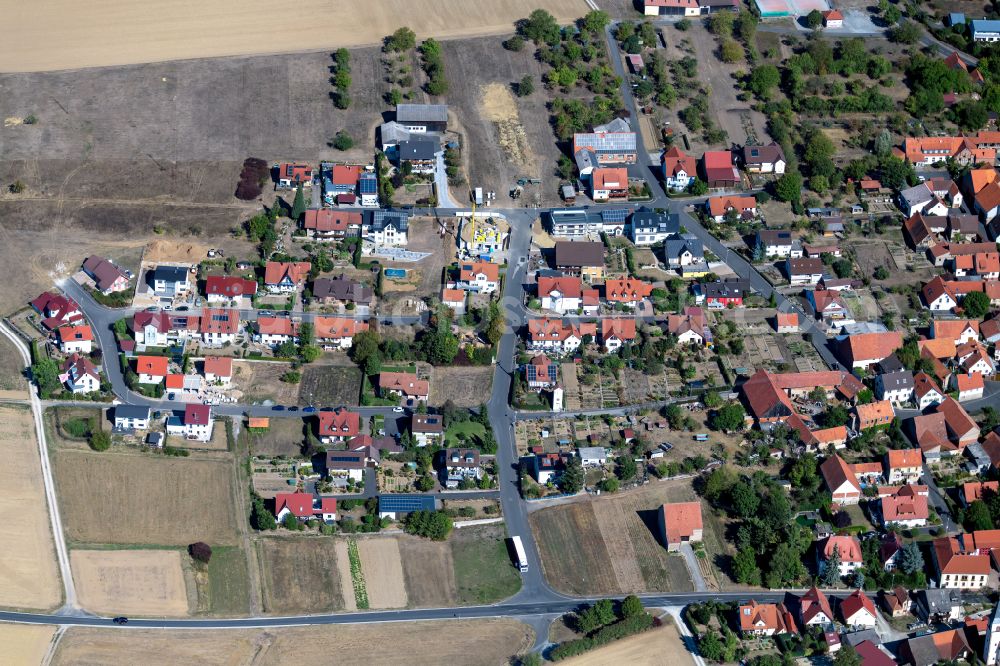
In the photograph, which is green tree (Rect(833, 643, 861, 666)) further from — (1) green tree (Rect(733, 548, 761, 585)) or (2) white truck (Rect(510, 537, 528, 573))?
(2) white truck (Rect(510, 537, 528, 573))

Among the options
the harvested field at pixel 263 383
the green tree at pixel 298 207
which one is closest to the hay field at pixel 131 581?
the harvested field at pixel 263 383

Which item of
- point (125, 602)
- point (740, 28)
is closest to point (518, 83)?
point (740, 28)

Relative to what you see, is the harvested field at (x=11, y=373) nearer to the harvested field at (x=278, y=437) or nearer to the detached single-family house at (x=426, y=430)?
the harvested field at (x=278, y=437)

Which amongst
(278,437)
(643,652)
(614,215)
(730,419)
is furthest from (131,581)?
(614,215)

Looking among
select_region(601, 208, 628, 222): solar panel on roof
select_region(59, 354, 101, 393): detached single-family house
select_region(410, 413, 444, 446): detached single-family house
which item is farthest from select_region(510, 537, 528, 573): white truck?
select_region(601, 208, 628, 222): solar panel on roof

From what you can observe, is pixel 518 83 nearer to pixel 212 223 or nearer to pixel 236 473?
pixel 212 223
